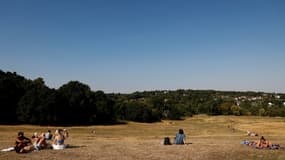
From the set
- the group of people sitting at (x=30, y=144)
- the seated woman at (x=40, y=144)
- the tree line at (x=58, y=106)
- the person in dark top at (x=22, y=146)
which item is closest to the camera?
the person in dark top at (x=22, y=146)

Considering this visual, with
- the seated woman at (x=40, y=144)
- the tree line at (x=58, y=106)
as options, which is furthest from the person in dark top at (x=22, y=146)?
the tree line at (x=58, y=106)

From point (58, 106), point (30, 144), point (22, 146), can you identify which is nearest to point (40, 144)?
point (30, 144)

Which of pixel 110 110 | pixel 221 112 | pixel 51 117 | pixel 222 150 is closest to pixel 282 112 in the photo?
pixel 221 112

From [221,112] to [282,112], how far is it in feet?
94.2

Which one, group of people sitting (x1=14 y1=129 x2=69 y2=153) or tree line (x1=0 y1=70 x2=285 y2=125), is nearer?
group of people sitting (x1=14 y1=129 x2=69 y2=153)

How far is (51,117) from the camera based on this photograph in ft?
271

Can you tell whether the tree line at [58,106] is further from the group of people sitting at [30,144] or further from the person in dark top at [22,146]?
the person in dark top at [22,146]

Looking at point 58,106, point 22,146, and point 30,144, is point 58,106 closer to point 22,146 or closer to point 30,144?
point 30,144

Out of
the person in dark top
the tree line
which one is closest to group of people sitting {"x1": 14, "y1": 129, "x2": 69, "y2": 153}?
the person in dark top

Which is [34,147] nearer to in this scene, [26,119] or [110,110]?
[26,119]

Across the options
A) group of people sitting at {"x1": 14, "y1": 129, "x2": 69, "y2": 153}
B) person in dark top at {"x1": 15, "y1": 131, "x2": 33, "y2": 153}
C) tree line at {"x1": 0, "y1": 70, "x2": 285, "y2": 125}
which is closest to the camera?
person in dark top at {"x1": 15, "y1": 131, "x2": 33, "y2": 153}

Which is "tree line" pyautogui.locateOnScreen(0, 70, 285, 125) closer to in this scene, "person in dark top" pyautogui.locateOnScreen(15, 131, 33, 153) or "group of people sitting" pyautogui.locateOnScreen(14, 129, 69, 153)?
"group of people sitting" pyautogui.locateOnScreen(14, 129, 69, 153)

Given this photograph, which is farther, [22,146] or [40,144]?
[40,144]

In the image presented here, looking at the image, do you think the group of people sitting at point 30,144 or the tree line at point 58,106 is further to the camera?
the tree line at point 58,106
